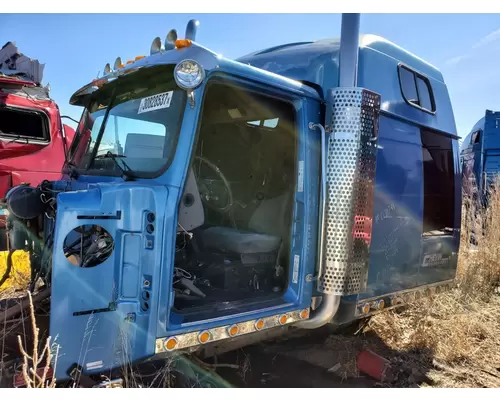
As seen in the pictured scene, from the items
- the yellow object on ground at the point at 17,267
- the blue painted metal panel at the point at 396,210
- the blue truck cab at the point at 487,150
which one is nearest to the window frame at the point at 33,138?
the yellow object on ground at the point at 17,267

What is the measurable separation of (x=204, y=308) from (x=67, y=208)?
1.08 metres

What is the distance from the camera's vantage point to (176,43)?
107 inches

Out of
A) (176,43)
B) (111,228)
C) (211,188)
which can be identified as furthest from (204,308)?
(176,43)

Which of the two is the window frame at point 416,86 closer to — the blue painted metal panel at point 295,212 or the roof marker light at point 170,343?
the blue painted metal panel at point 295,212

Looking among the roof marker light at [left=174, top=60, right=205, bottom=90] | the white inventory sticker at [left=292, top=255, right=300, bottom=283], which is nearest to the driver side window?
the white inventory sticker at [left=292, top=255, right=300, bottom=283]

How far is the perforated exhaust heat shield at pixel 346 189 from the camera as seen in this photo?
314 centimetres

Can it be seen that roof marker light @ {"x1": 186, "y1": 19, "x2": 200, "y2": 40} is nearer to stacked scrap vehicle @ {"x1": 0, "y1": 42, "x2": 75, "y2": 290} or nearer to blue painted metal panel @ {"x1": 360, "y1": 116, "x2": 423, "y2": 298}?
blue painted metal panel @ {"x1": 360, "y1": 116, "x2": 423, "y2": 298}

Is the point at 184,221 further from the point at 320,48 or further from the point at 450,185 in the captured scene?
the point at 450,185

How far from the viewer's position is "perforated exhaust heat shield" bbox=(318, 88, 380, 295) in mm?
3141

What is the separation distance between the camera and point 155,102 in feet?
9.64

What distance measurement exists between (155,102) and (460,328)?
385 centimetres

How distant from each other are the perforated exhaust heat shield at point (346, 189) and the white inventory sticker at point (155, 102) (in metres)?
1.23

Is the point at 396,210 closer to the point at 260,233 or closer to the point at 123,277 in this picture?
the point at 260,233

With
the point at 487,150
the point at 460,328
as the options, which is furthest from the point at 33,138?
the point at 487,150
